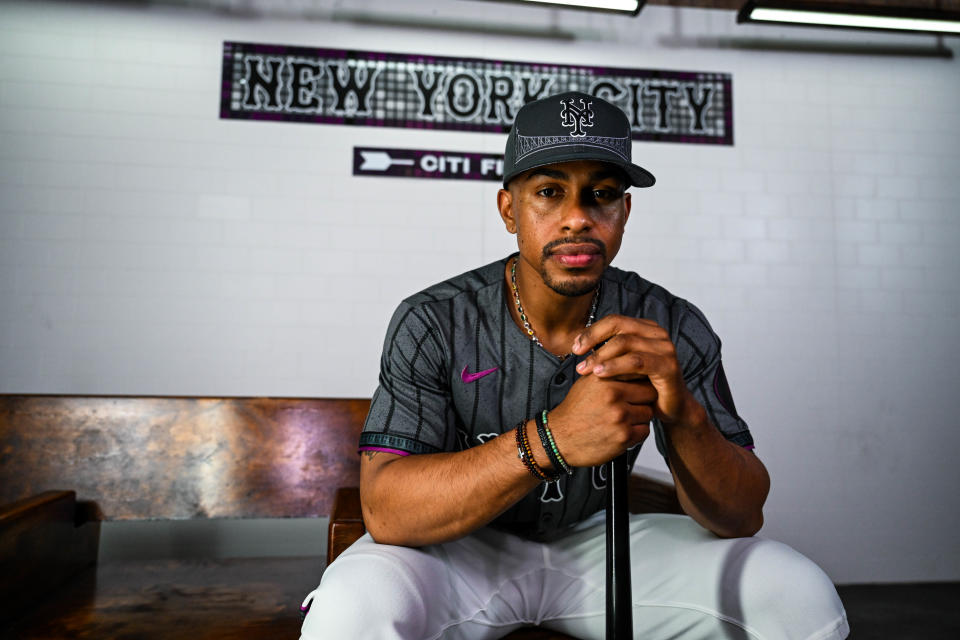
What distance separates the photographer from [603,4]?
3.13 metres

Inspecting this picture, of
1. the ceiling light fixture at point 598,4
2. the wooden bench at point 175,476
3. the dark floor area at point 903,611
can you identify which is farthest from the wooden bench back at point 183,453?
the dark floor area at point 903,611

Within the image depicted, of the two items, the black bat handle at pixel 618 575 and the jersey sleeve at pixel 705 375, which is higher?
the jersey sleeve at pixel 705 375

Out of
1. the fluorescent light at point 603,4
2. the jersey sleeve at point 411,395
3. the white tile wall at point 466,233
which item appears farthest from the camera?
the white tile wall at point 466,233

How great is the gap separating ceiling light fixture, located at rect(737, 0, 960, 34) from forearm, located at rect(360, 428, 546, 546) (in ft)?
9.74

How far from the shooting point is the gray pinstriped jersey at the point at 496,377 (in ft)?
4.62

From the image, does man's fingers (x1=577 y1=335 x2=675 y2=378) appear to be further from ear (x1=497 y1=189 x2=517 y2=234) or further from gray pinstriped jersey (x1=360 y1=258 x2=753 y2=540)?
ear (x1=497 y1=189 x2=517 y2=234)

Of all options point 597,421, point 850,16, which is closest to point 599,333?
point 597,421

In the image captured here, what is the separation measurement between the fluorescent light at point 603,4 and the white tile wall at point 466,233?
718 millimetres

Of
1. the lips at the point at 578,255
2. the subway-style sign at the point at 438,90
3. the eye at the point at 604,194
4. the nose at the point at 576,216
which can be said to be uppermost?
the subway-style sign at the point at 438,90

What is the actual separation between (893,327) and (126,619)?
409 cm

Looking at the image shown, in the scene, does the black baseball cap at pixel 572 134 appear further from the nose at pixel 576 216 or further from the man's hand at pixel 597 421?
the man's hand at pixel 597 421

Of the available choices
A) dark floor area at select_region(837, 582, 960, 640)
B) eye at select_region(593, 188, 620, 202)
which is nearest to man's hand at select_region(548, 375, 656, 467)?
eye at select_region(593, 188, 620, 202)

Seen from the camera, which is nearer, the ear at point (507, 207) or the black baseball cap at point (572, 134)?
the black baseball cap at point (572, 134)

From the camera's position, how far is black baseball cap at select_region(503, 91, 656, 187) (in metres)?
1.37
